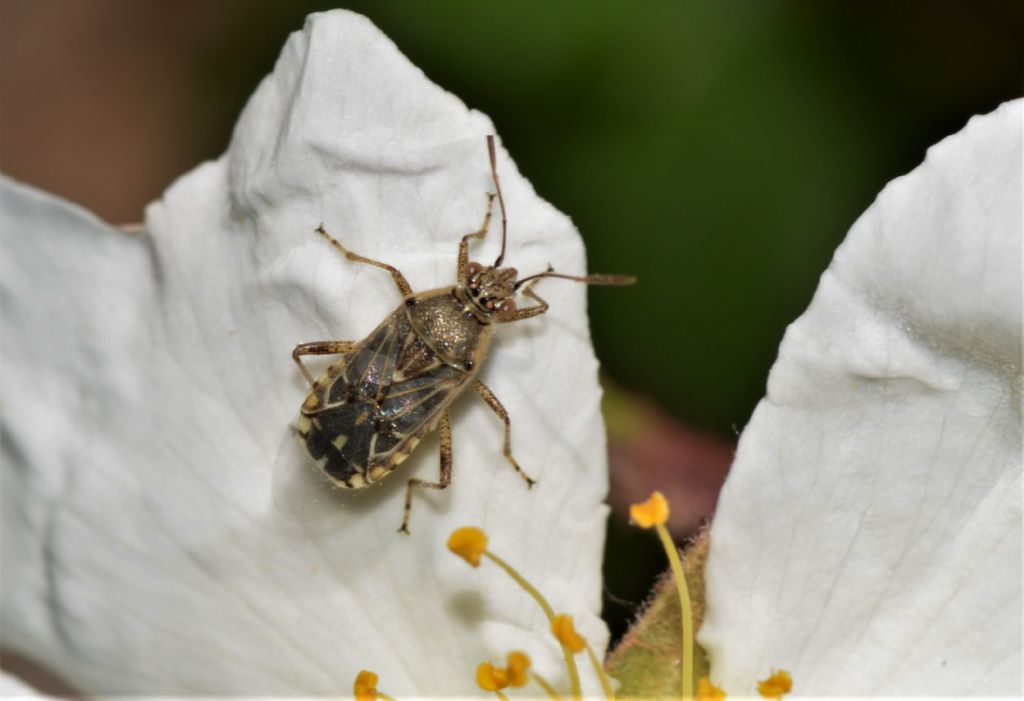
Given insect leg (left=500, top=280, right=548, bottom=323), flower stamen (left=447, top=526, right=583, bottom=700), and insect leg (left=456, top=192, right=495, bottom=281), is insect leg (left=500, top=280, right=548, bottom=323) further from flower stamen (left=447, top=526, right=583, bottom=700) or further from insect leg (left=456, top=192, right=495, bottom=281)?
flower stamen (left=447, top=526, right=583, bottom=700)

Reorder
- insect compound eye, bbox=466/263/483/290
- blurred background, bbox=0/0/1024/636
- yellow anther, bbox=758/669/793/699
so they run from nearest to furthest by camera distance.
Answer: yellow anther, bbox=758/669/793/699 → insect compound eye, bbox=466/263/483/290 → blurred background, bbox=0/0/1024/636

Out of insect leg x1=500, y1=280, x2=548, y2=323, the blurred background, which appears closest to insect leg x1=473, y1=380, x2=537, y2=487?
insect leg x1=500, y1=280, x2=548, y2=323

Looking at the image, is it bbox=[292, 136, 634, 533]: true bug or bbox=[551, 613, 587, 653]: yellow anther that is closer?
bbox=[551, 613, 587, 653]: yellow anther

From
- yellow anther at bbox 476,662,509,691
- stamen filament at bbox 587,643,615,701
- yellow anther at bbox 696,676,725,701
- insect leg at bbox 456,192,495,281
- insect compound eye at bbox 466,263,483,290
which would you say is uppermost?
insect leg at bbox 456,192,495,281

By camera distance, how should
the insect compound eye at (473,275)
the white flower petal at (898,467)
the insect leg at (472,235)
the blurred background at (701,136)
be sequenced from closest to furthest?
the white flower petal at (898,467)
the insect leg at (472,235)
the insect compound eye at (473,275)
the blurred background at (701,136)

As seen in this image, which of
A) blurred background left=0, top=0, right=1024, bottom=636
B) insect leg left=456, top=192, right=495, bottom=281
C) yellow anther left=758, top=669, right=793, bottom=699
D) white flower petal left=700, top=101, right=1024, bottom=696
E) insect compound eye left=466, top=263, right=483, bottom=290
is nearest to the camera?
white flower petal left=700, top=101, right=1024, bottom=696

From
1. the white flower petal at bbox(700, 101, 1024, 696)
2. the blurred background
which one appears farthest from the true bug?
the blurred background

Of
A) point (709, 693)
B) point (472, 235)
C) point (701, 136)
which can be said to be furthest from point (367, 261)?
point (701, 136)

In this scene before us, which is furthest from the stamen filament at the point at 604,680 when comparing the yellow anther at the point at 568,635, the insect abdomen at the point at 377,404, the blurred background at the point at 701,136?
the blurred background at the point at 701,136

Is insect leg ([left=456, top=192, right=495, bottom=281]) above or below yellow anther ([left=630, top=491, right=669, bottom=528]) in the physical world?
above

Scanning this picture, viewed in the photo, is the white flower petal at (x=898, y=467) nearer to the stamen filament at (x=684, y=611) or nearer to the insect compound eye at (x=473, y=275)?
the stamen filament at (x=684, y=611)
